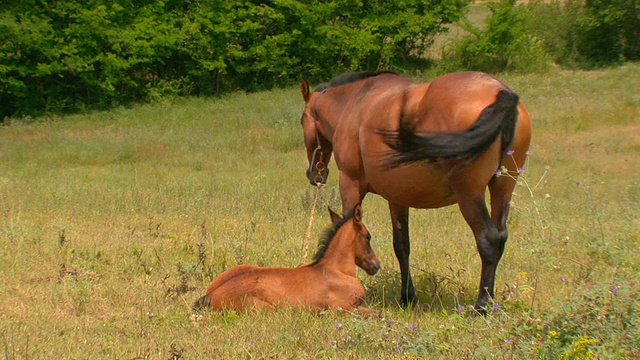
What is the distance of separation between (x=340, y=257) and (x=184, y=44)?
2369cm

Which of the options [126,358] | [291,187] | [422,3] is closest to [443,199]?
[126,358]

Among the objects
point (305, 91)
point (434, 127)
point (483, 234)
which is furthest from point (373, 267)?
point (305, 91)

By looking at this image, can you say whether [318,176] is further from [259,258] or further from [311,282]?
[311,282]

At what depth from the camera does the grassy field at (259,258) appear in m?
4.36

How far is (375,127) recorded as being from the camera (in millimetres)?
5793

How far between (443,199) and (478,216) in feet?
1.40

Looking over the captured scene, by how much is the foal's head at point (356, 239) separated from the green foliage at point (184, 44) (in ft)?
68.0

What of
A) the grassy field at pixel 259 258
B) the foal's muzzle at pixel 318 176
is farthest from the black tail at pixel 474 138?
the foal's muzzle at pixel 318 176

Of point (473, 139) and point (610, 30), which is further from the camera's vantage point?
point (610, 30)

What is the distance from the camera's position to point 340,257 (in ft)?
18.9

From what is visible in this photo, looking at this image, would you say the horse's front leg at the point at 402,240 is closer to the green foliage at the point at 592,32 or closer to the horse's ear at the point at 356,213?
the horse's ear at the point at 356,213

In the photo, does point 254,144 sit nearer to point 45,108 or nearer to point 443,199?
point 45,108

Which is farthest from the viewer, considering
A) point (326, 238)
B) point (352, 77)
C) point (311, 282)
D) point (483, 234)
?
point (352, 77)

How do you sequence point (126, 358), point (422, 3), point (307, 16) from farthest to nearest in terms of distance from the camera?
point (422, 3), point (307, 16), point (126, 358)
